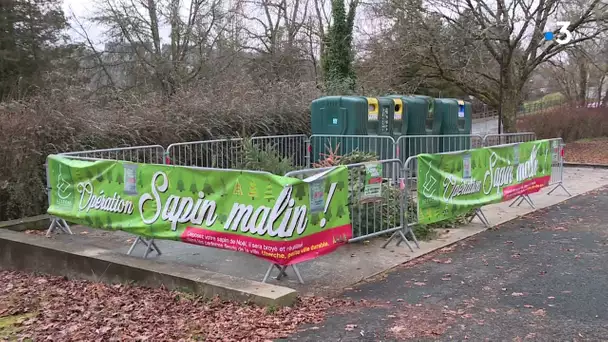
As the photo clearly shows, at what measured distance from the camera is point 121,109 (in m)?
10.5

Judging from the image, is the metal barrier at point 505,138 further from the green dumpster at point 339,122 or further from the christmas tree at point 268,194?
the christmas tree at point 268,194

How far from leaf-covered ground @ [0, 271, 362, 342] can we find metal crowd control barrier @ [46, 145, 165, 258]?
1129mm

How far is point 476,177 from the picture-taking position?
8.45 metres

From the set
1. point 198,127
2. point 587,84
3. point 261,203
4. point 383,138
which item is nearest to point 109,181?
point 261,203

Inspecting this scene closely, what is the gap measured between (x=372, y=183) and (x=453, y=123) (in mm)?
8219

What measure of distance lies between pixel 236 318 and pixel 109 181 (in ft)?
10.1

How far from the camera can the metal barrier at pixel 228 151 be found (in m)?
10.0

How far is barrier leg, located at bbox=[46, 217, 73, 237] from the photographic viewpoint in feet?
25.8

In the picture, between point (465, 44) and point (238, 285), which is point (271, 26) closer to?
point (465, 44)

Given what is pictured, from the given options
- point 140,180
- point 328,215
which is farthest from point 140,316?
point 328,215

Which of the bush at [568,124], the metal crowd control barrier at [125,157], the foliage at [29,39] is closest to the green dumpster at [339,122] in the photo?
the metal crowd control barrier at [125,157]

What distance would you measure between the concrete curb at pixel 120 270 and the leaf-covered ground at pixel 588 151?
1816 cm

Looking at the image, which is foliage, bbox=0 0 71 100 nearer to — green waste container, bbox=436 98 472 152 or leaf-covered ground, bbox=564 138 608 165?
green waste container, bbox=436 98 472 152

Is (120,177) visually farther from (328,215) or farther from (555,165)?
(555,165)
